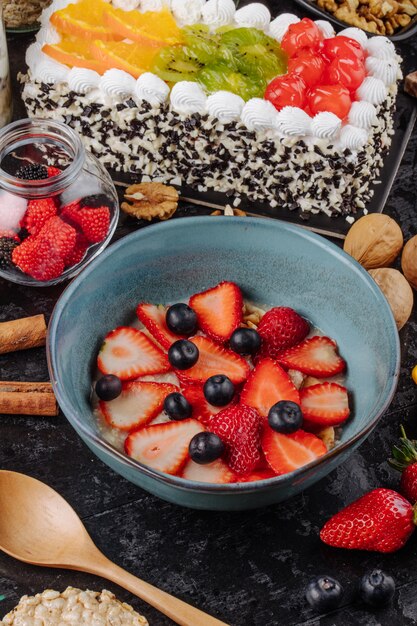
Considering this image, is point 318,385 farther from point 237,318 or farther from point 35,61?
point 35,61

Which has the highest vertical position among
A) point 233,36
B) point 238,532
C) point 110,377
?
point 233,36

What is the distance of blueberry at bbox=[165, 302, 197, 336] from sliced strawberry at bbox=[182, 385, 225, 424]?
134mm

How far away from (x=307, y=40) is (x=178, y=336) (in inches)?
35.1

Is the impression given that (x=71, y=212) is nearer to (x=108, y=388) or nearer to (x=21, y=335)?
(x=21, y=335)

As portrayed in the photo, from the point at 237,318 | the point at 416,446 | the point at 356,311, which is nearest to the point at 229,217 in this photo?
the point at 237,318

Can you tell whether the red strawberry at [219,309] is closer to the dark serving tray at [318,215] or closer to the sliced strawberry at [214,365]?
the sliced strawberry at [214,365]

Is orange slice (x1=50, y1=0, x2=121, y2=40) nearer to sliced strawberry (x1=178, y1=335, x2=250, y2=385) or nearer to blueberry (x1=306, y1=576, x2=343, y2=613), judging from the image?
sliced strawberry (x1=178, y1=335, x2=250, y2=385)

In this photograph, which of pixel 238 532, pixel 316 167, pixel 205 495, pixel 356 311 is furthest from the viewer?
pixel 316 167

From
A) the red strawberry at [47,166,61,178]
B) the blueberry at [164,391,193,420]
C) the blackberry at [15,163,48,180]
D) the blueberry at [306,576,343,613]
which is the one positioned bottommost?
the blueberry at [306,576,343,613]

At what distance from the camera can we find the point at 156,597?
1.60m

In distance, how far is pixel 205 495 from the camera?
4.96ft

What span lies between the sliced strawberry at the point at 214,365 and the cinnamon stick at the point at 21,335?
1.29ft

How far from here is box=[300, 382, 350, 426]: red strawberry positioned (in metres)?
1.76

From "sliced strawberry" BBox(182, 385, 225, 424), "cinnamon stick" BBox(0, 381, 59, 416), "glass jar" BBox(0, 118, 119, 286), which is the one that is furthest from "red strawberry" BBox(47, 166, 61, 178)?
"sliced strawberry" BBox(182, 385, 225, 424)
